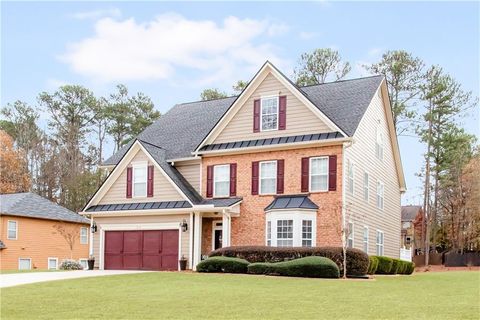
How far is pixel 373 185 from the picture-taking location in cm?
2972

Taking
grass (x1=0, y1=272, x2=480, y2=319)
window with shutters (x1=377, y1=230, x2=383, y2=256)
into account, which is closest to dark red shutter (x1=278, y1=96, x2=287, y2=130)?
window with shutters (x1=377, y1=230, x2=383, y2=256)

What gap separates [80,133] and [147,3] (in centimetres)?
3967

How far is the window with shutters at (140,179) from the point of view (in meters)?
28.8

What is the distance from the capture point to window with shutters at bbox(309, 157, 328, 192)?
25.3 meters

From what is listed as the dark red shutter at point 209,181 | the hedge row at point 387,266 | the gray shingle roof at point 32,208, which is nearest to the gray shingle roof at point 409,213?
the hedge row at point 387,266

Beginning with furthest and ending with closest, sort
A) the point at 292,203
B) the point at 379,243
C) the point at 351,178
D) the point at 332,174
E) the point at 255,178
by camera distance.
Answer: the point at 379,243 < the point at 255,178 < the point at 351,178 < the point at 292,203 < the point at 332,174

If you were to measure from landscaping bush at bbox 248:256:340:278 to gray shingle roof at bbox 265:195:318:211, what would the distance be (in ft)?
13.3

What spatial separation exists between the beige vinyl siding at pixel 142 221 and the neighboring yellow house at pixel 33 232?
6954 millimetres

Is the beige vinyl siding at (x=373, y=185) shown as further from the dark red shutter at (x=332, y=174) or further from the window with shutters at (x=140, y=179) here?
the window with shutters at (x=140, y=179)

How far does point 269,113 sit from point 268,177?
296 centimetres

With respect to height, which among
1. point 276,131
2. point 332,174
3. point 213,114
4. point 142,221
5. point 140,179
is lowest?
point 142,221

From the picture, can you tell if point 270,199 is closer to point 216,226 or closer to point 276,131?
point 276,131

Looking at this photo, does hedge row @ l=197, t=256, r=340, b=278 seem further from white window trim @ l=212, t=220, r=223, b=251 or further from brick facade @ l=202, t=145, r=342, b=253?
white window trim @ l=212, t=220, r=223, b=251

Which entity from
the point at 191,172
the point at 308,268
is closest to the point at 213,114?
the point at 191,172
